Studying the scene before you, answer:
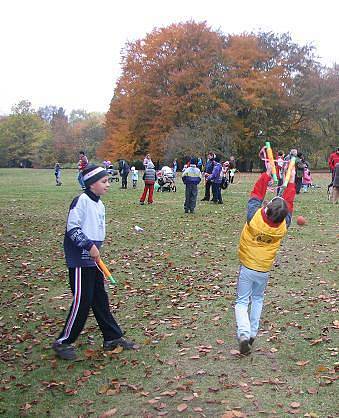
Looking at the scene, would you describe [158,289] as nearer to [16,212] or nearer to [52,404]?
[52,404]

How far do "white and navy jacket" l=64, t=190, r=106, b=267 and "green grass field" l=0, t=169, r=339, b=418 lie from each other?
44.5 inches

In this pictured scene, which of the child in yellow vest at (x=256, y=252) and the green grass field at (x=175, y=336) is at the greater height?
the child in yellow vest at (x=256, y=252)

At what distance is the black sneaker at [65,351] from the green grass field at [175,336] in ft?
0.33

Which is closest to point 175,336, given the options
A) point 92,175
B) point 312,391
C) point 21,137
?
point 312,391

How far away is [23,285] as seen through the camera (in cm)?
859

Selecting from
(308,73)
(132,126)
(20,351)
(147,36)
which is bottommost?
(20,351)

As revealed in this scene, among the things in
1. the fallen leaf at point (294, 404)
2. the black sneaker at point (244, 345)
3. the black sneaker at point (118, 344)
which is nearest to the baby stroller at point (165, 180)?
the black sneaker at point (118, 344)

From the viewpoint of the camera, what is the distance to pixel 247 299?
5418 mm

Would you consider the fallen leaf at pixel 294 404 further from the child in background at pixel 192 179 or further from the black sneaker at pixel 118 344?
the child in background at pixel 192 179

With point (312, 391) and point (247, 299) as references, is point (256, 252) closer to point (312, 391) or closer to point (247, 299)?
point (247, 299)

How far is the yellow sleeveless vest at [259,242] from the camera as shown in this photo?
524 centimetres

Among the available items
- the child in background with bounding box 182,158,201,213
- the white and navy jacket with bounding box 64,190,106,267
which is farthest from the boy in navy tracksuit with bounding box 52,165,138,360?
the child in background with bounding box 182,158,201,213

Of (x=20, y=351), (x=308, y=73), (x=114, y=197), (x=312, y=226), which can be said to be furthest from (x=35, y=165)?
(x=20, y=351)

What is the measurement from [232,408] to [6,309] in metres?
4.29
